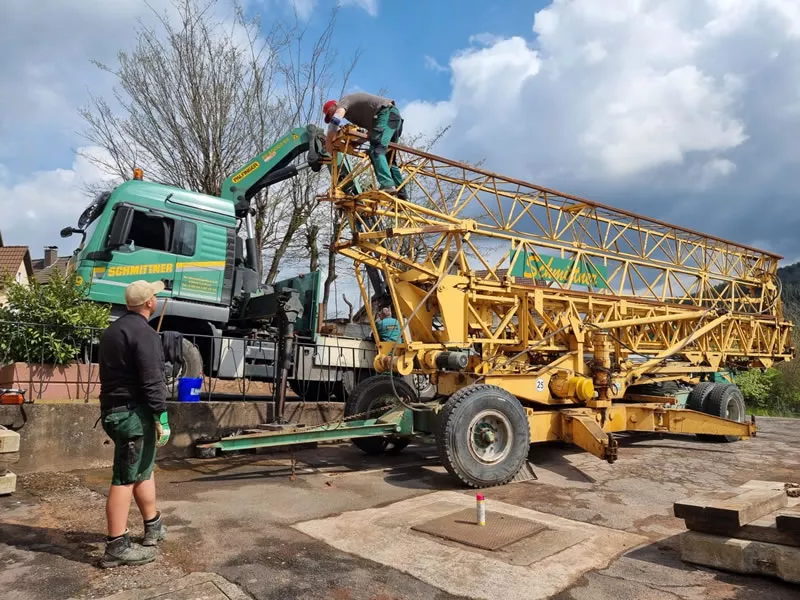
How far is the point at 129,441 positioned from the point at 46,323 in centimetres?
373

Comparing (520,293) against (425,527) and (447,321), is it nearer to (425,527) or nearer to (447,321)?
(447,321)

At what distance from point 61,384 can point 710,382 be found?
10.5 meters

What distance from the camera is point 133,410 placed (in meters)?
3.86

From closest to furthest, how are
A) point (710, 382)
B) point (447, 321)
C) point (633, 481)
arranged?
point (633, 481), point (447, 321), point (710, 382)

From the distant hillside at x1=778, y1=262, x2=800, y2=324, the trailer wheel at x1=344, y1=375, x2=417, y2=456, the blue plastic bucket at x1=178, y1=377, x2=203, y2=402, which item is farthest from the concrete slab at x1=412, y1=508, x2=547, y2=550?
the distant hillside at x1=778, y1=262, x2=800, y2=324

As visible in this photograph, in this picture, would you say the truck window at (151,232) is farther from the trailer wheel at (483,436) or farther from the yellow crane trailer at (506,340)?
the trailer wheel at (483,436)

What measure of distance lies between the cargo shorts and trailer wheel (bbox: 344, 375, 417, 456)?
4.00 meters

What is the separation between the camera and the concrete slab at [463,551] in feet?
11.6

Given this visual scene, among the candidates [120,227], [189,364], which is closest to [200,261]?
[120,227]

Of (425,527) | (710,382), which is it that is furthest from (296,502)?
(710,382)

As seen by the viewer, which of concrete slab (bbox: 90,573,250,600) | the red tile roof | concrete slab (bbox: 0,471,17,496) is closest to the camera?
concrete slab (bbox: 90,573,250,600)

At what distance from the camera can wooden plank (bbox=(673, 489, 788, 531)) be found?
12.1 ft

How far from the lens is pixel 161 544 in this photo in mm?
4113

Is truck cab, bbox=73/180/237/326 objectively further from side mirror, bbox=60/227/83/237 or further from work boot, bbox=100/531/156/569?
work boot, bbox=100/531/156/569
